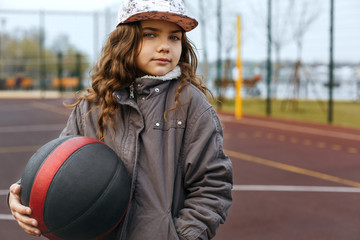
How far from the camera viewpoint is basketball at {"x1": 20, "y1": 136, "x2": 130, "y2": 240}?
1.58 m

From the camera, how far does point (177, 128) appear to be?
5.47 ft

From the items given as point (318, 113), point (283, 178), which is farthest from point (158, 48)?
point (318, 113)

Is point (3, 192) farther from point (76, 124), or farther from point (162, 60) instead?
point (162, 60)

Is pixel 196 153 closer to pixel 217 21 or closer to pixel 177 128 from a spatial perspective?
pixel 177 128

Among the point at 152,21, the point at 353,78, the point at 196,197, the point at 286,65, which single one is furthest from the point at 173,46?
the point at 353,78

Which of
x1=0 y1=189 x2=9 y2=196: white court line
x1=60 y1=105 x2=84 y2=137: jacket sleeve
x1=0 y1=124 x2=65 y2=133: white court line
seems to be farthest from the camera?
x1=0 y1=124 x2=65 y2=133: white court line

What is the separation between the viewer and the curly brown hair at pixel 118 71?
1.74 meters

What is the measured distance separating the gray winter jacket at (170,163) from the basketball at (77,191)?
64mm

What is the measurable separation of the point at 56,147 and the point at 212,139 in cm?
53

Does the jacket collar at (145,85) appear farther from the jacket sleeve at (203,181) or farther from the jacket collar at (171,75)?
the jacket sleeve at (203,181)

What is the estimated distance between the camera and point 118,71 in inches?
69.8

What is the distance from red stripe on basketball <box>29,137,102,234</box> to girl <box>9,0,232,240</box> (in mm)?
35

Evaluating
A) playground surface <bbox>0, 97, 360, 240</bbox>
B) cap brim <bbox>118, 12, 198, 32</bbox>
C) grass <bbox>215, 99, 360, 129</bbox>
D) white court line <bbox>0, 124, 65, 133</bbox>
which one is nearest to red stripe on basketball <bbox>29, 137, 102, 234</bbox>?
cap brim <bbox>118, 12, 198, 32</bbox>

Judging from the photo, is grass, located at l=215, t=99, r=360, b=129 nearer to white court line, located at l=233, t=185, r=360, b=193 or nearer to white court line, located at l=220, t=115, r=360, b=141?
white court line, located at l=220, t=115, r=360, b=141
